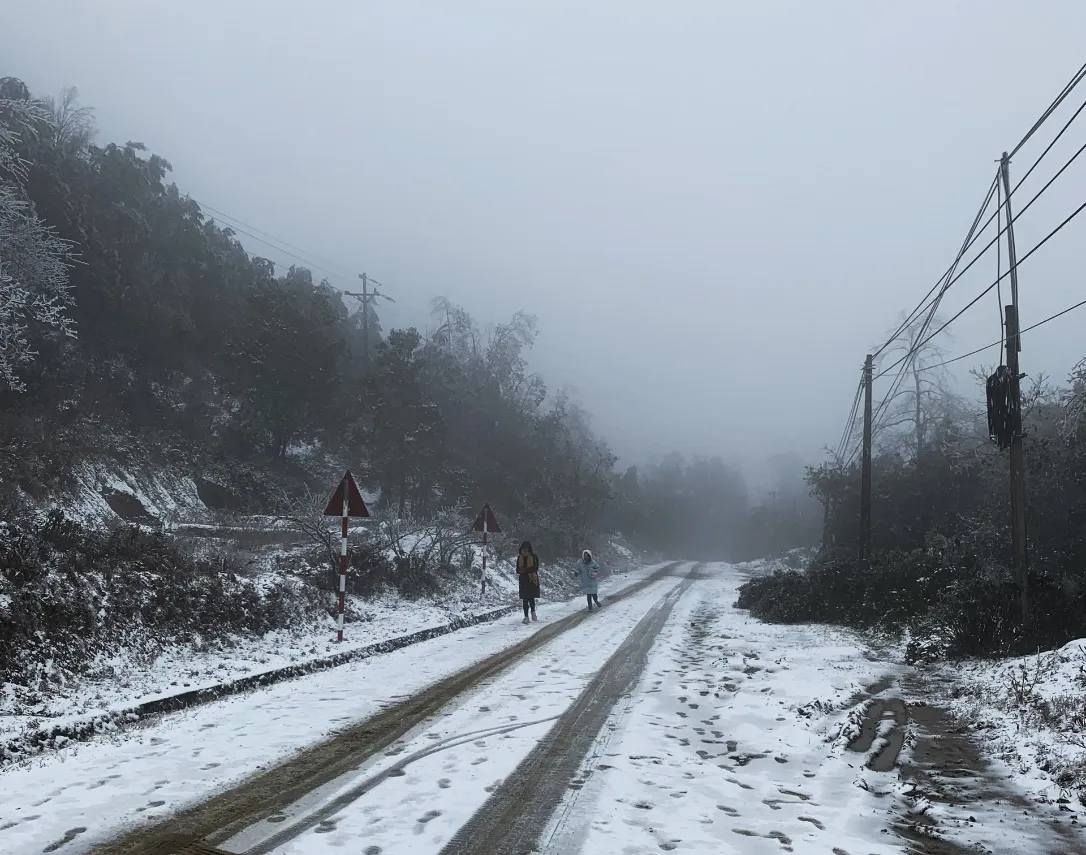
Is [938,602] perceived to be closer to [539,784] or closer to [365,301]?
[539,784]

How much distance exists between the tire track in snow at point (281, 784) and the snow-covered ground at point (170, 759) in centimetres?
16

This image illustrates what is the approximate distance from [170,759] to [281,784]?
1.16 meters

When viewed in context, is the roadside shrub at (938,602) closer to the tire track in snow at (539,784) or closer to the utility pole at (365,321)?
the tire track in snow at (539,784)

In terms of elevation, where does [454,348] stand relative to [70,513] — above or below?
above

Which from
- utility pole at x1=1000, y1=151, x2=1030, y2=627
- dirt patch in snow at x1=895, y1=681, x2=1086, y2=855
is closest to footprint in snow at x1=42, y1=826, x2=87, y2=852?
dirt patch in snow at x1=895, y1=681, x2=1086, y2=855

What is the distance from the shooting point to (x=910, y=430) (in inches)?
1687

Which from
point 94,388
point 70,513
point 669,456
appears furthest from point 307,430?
point 669,456

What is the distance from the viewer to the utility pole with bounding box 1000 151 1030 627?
1142cm

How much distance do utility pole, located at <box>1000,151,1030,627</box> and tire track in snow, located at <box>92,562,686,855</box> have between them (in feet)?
28.5

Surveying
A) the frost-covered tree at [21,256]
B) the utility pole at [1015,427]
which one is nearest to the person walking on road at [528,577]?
the utility pole at [1015,427]

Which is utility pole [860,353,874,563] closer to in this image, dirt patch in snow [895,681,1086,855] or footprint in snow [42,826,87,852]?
dirt patch in snow [895,681,1086,855]

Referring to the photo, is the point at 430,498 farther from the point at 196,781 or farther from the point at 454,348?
the point at 196,781

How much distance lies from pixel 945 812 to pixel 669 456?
13337 centimetres

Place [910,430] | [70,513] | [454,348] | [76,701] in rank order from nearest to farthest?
[76,701]
[70,513]
[910,430]
[454,348]
